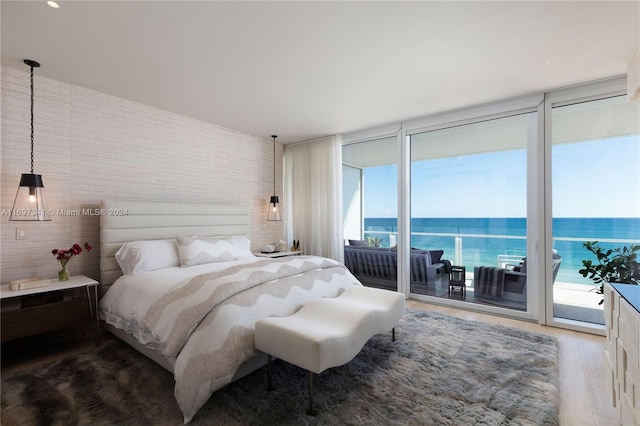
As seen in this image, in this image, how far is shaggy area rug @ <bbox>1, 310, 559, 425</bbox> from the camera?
1.82m

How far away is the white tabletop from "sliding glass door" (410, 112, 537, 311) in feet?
13.0

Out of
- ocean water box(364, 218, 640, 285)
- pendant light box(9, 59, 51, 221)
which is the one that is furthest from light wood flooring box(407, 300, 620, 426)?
pendant light box(9, 59, 51, 221)

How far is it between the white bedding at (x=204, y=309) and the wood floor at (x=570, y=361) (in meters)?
0.46

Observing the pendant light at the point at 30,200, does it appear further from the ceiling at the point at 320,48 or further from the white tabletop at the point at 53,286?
the ceiling at the point at 320,48

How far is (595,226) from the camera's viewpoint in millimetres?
3283

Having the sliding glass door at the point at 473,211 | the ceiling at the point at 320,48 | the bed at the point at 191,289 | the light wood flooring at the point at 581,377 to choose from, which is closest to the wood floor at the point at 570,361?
the light wood flooring at the point at 581,377

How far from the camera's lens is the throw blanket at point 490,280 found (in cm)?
386

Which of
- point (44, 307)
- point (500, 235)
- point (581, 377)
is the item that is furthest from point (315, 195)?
point (581, 377)

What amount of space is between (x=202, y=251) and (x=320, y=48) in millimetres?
2481

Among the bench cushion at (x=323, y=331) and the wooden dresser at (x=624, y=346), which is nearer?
the wooden dresser at (x=624, y=346)

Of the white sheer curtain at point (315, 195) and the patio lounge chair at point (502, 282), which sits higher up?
the white sheer curtain at point (315, 195)

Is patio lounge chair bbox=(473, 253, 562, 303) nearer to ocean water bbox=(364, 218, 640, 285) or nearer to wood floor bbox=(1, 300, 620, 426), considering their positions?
ocean water bbox=(364, 218, 640, 285)

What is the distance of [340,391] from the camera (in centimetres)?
207

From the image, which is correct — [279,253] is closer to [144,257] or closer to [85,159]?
[144,257]
